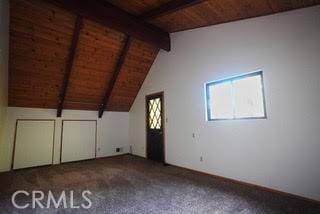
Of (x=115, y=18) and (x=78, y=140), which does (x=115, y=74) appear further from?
(x=78, y=140)

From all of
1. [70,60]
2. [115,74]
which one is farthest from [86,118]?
[70,60]

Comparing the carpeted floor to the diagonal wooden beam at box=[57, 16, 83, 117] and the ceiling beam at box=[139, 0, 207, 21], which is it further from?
the ceiling beam at box=[139, 0, 207, 21]

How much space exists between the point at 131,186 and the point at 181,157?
1.71 meters

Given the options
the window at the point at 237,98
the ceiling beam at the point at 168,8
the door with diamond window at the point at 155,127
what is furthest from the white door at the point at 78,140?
the window at the point at 237,98

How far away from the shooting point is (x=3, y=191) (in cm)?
314

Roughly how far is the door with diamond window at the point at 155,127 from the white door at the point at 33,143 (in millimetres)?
2887

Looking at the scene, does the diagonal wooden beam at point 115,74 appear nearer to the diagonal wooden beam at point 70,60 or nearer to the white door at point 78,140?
the white door at point 78,140

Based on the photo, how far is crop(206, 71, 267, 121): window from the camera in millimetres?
3273

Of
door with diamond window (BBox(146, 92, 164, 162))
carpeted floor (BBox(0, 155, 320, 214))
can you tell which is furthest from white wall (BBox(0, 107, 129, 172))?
door with diamond window (BBox(146, 92, 164, 162))

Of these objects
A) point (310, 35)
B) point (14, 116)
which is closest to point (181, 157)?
point (310, 35)

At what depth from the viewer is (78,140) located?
5711 millimetres

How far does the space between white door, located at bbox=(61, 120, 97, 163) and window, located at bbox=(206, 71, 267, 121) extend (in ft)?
13.1

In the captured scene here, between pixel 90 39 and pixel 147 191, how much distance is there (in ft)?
11.8

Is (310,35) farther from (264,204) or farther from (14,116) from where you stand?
(14,116)
